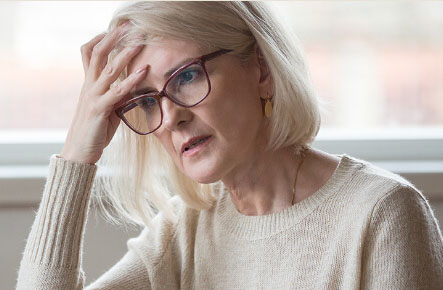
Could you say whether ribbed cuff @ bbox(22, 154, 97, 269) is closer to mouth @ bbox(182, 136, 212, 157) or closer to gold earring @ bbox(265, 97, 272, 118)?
mouth @ bbox(182, 136, 212, 157)

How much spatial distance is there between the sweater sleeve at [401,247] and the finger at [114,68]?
1.99 ft

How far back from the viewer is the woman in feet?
4.96

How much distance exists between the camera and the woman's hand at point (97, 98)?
156 cm

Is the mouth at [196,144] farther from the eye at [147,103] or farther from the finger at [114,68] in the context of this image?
the finger at [114,68]

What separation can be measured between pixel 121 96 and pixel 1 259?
3.16 ft

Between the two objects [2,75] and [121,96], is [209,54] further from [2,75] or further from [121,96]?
[2,75]

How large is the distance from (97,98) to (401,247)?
733 mm

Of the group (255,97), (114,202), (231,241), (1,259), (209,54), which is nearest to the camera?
(209,54)

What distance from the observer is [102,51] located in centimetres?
159

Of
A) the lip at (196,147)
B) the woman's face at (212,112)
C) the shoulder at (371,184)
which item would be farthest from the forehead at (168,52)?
the shoulder at (371,184)

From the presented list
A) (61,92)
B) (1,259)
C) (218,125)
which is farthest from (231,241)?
(61,92)

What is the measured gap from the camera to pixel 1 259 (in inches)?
89.7

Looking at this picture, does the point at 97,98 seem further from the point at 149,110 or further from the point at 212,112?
the point at 212,112

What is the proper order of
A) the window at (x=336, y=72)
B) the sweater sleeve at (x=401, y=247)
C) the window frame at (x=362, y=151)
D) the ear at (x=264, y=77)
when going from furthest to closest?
the window at (x=336, y=72)
the window frame at (x=362, y=151)
the ear at (x=264, y=77)
the sweater sleeve at (x=401, y=247)
